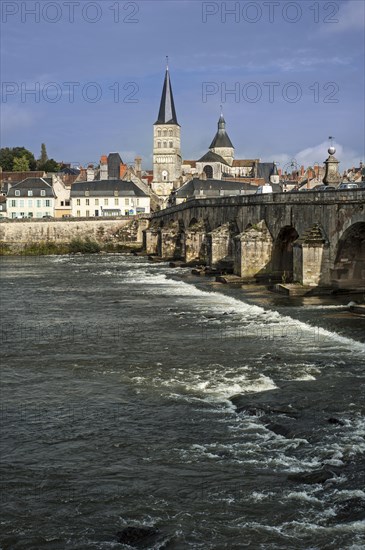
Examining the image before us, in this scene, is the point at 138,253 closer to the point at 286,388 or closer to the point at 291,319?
the point at 291,319

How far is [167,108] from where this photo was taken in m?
140

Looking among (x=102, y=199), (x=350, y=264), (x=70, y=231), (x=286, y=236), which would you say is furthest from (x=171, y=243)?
(x=350, y=264)

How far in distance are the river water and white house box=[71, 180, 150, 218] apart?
6855 centimetres

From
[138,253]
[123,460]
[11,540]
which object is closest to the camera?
[11,540]

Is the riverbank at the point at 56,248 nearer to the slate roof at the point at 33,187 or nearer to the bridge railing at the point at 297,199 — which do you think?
the slate roof at the point at 33,187

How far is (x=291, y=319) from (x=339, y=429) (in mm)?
12717

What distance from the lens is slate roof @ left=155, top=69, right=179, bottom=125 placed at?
13360cm

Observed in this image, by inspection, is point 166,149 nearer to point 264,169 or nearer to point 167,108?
point 167,108

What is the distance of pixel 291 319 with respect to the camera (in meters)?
25.6

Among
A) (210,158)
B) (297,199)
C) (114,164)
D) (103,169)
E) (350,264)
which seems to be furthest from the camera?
(210,158)

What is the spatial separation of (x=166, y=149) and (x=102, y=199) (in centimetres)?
5667

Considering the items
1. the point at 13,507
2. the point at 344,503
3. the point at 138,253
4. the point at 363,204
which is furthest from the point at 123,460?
the point at 138,253

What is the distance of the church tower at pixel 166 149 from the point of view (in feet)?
459

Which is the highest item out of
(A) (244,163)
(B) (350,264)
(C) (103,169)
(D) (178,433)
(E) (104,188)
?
(A) (244,163)
